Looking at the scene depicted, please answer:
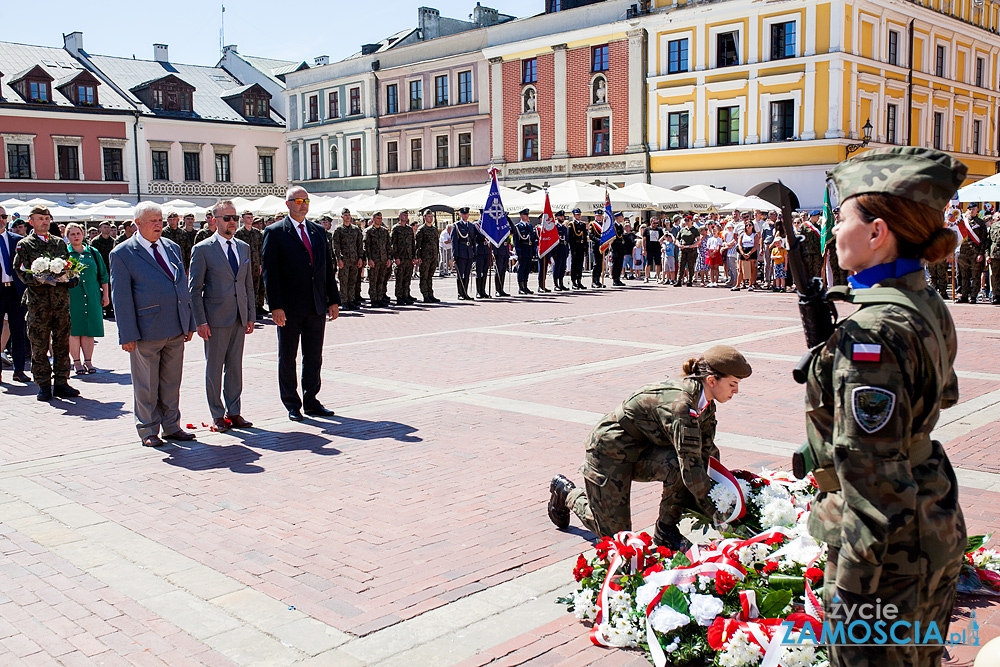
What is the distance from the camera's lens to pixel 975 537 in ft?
13.8

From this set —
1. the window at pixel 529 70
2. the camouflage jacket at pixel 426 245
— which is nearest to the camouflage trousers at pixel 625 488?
the camouflage jacket at pixel 426 245

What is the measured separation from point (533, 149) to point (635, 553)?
42.3m

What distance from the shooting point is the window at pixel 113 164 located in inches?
1934

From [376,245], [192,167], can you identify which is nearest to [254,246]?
[376,245]

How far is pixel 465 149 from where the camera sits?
48.3m

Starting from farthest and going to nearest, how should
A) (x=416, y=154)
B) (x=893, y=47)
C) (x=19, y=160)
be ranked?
1. (x=416, y=154)
2. (x=19, y=160)
3. (x=893, y=47)

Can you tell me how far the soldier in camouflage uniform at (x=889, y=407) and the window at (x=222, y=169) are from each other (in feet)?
180

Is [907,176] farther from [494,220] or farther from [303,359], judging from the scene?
[494,220]

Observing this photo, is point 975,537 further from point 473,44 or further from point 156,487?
point 473,44

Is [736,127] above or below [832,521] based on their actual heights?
above

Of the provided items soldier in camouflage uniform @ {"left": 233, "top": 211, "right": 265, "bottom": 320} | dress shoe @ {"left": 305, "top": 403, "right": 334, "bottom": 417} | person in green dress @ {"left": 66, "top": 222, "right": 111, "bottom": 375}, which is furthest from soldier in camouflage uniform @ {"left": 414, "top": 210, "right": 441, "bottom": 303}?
dress shoe @ {"left": 305, "top": 403, "right": 334, "bottom": 417}

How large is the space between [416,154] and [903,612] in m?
50.1

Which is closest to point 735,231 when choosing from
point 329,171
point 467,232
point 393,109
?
point 467,232

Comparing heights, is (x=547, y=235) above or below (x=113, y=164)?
below
